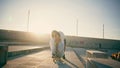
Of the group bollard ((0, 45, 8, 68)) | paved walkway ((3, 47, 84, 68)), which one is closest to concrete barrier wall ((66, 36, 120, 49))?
paved walkway ((3, 47, 84, 68))

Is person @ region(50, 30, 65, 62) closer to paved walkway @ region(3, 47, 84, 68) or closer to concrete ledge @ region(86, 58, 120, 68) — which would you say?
paved walkway @ region(3, 47, 84, 68)

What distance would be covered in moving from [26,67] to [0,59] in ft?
3.32

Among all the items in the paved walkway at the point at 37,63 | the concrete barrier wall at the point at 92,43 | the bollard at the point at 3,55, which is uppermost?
the bollard at the point at 3,55

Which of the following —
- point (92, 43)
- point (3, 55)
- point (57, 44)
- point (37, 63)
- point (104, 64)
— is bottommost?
point (92, 43)

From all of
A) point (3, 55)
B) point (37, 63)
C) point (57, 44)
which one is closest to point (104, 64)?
point (37, 63)

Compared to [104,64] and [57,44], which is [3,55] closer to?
[57,44]

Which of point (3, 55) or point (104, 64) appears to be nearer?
point (104, 64)

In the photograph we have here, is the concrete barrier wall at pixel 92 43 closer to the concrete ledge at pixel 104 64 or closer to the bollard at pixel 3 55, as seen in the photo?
the bollard at pixel 3 55

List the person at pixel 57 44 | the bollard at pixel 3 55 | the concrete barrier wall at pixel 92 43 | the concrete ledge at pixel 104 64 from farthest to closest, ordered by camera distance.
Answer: the concrete barrier wall at pixel 92 43
the person at pixel 57 44
the bollard at pixel 3 55
the concrete ledge at pixel 104 64

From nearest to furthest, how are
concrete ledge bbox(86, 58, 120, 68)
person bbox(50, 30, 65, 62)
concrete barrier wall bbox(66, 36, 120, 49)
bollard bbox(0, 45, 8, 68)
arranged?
concrete ledge bbox(86, 58, 120, 68), bollard bbox(0, 45, 8, 68), person bbox(50, 30, 65, 62), concrete barrier wall bbox(66, 36, 120, 49)

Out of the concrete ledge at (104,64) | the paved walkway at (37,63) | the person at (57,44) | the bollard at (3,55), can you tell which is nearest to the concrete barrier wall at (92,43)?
the person at (57,44)

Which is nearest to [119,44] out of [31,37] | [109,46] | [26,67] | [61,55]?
[109,46]

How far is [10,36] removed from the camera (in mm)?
25750

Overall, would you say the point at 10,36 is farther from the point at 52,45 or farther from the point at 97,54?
the point at 97,54
